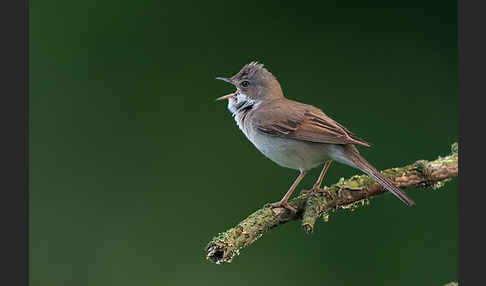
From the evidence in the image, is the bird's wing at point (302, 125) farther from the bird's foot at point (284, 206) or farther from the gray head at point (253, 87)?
the bird's foot at point (284, 206)

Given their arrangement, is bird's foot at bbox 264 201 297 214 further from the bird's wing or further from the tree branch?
the bird's wing

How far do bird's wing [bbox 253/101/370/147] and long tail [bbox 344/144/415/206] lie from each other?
3.1 inches

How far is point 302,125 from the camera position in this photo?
10.6 feet

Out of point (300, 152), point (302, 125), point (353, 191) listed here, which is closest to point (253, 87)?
point (302, 125)

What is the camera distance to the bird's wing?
10.2 ft

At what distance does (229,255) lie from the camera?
7.63 feet

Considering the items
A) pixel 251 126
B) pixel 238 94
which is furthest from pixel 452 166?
pixel 238 94

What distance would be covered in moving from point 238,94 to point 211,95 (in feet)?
2.42

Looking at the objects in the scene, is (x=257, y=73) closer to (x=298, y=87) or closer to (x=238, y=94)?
(x=238, y=94)

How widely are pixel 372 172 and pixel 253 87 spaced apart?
47.2 inches

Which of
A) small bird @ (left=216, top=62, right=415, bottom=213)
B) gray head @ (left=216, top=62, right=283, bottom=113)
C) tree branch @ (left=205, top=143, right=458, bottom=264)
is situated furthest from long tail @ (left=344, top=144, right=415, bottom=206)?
gray head @ (left=216, top=62, right=283, bottom=113)

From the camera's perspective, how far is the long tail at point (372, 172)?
2727mm

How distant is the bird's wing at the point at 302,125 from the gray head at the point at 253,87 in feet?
0.96

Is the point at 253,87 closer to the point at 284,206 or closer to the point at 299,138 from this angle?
the point at 299,138
